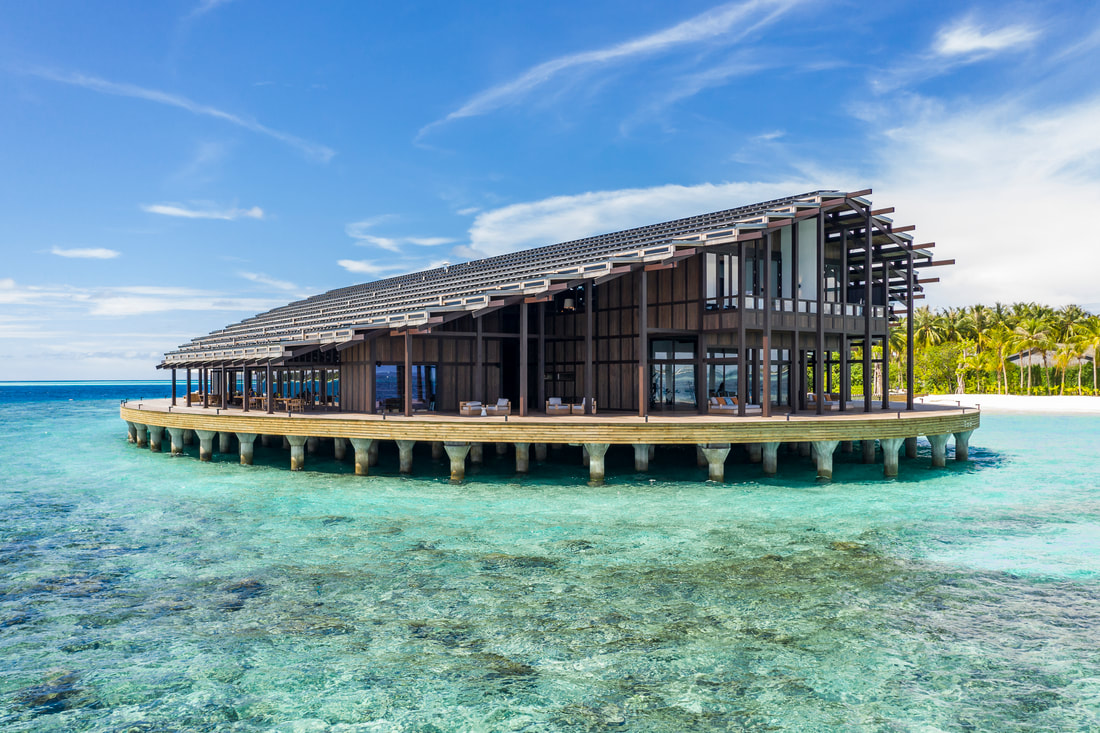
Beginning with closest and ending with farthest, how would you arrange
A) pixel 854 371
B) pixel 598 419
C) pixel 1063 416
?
pixel 598 419 → pixel 1063 416 → pixel 854 371

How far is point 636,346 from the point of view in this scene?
90.7ft

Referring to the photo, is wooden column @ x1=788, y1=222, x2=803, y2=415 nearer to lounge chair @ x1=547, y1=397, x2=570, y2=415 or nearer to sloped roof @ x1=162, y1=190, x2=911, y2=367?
sloped roof @ x1=162, y1=190, x2=911, y2=367

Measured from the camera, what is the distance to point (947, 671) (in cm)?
897

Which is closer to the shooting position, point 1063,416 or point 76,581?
point 76,581

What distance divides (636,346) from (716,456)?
22.8 feet

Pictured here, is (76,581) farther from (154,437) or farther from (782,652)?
(154,437)

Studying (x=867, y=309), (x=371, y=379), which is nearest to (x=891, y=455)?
(x=867, y=309)

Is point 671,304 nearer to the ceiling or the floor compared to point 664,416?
nearer to the ceiling

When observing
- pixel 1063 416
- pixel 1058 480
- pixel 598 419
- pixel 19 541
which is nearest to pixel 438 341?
pixel 598 419

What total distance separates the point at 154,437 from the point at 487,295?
66.0ft

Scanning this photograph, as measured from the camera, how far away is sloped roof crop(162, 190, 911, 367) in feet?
77.4

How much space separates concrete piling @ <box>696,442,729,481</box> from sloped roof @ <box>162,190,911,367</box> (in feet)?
20.2

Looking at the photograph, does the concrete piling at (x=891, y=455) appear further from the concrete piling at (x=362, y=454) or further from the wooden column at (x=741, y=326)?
→ the concrete piling at (x=362, y=454)

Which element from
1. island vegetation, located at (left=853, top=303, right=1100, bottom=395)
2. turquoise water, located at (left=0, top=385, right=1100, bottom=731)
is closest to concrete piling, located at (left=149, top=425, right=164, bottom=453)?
turquoise water, located at (left=0, top=385, right=1100, bottom=731)
